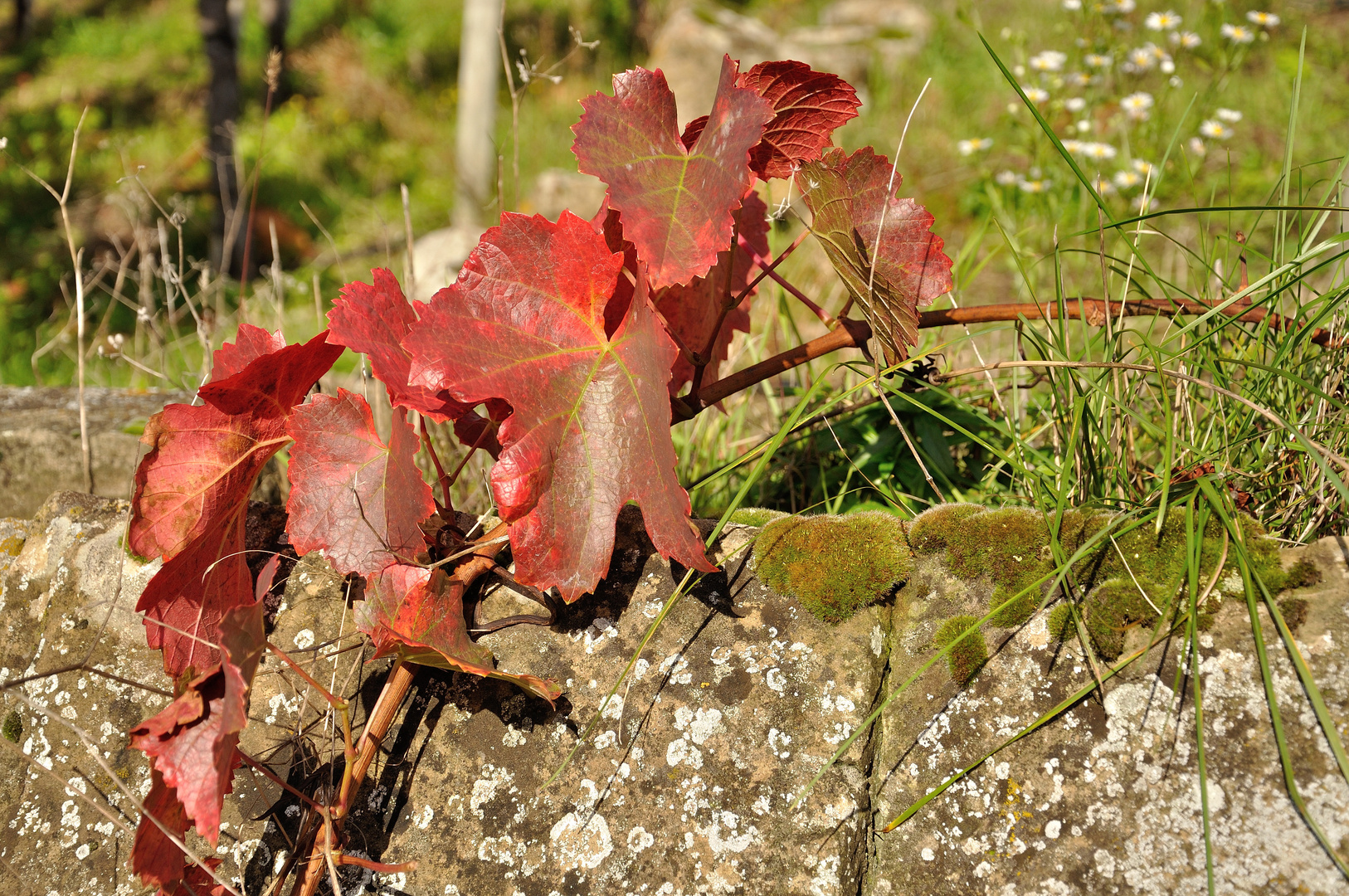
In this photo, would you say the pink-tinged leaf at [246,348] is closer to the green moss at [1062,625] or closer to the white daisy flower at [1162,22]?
the green moss at [1062,625]

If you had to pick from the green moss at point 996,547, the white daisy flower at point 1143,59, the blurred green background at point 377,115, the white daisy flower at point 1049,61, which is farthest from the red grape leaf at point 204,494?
the white daisy flower at point 1143,59

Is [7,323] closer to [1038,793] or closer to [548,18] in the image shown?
[548,18]

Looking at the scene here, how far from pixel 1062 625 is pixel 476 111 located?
24.6 feet

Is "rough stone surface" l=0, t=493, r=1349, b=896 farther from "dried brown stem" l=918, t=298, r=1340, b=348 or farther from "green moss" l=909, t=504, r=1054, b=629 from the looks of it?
"dried brown stem" l=918, t=298, r=1340, b=348

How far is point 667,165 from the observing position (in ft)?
3.29

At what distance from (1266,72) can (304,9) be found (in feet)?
40.1

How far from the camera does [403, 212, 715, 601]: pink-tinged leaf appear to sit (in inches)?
37.7

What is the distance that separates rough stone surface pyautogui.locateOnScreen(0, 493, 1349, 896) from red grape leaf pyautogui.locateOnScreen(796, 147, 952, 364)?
34 centimetres

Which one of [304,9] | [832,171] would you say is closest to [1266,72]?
[832,171]

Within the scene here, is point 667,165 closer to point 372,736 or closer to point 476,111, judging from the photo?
point 372,736

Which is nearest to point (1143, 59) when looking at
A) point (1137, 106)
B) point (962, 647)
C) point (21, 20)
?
point (1137, 106)

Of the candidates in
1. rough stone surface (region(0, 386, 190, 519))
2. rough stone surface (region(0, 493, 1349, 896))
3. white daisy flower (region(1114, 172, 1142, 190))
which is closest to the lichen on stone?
rough stone surface (region(0, 493, 1349, 896))

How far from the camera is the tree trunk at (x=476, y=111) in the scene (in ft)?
23.7

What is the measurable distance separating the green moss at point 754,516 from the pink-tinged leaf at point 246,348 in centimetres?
66
